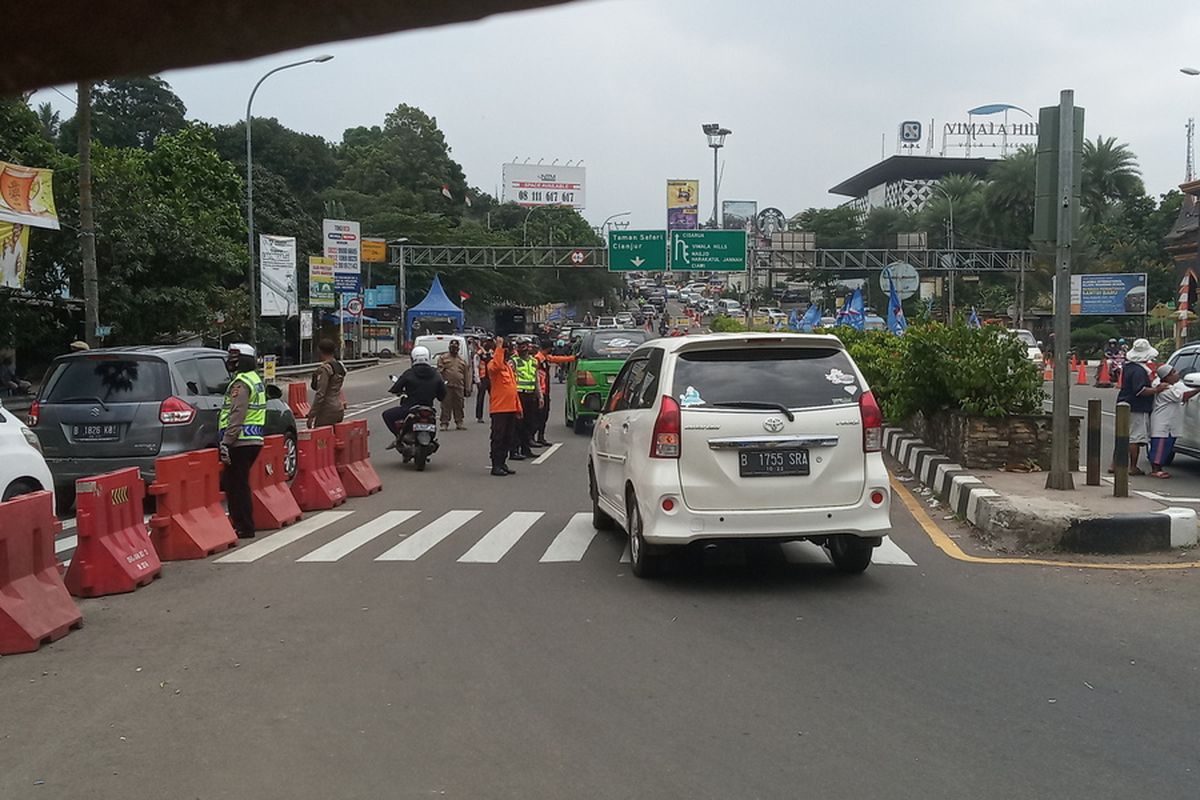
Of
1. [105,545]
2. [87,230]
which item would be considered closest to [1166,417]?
[105,545]

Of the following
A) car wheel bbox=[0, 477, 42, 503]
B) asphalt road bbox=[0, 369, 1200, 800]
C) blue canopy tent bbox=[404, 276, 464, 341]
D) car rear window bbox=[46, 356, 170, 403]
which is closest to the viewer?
asphalt road bbox=[0, 369, 1200, 800]

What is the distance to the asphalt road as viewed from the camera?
14.9 feet

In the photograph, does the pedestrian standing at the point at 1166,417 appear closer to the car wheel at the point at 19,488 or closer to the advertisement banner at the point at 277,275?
the car wheel at the point at 19,488

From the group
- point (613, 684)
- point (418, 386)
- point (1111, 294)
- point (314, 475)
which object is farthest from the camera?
point (1111, 294)

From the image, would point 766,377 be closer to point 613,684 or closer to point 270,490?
point 613,684

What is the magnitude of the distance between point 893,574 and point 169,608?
5.17 m

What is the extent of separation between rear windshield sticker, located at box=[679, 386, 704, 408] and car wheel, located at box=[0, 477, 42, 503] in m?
5.40

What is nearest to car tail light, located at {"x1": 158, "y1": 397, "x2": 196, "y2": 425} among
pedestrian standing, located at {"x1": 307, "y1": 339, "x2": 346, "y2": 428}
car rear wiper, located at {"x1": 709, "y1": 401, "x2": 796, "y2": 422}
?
pedestrian standing, located at {"x1": 307, "y1": 339, "x2": 346, "y2": 428}

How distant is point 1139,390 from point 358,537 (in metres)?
9.86

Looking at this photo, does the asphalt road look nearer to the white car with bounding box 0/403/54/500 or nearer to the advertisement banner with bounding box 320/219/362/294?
the white car with bounding box 0/403/54/500

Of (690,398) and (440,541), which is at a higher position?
(690,398)

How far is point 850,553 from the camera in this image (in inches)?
327

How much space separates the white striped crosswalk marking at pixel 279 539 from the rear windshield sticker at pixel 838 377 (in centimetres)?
491

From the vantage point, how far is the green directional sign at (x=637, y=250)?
44469 mm
